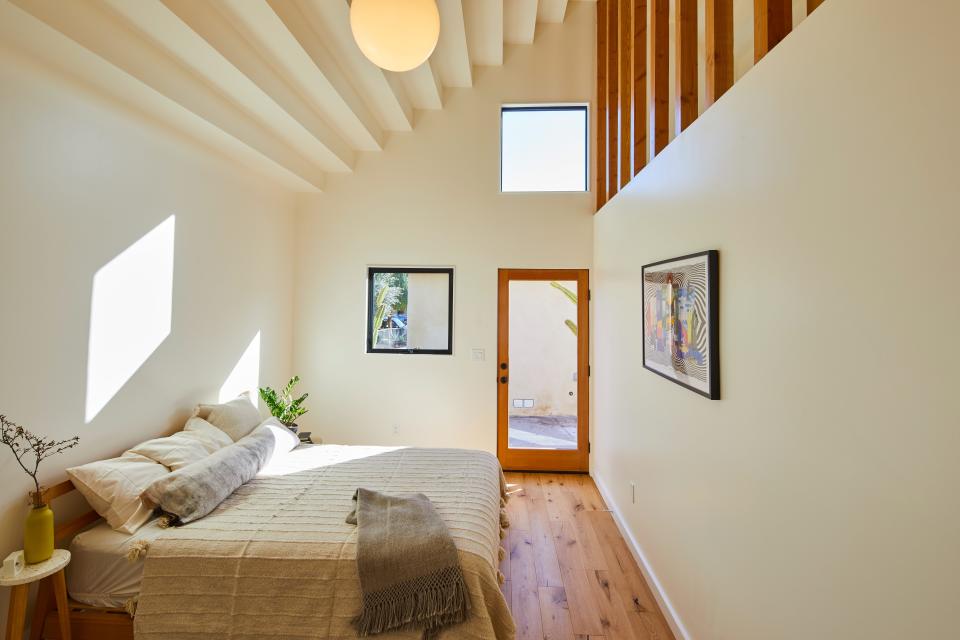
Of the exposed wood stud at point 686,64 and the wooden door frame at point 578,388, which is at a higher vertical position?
the exposed wood stud at point 686,64

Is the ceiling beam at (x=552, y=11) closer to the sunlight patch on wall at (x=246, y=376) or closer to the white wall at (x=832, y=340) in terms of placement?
the white wall at (x=832, y=340)

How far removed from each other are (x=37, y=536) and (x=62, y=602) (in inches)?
12.7

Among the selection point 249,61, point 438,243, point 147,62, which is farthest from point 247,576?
point 438,243

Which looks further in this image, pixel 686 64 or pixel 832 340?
pixel 686 64

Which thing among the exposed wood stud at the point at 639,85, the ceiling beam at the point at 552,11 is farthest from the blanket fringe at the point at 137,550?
the ceiling beam at the point at 552,11

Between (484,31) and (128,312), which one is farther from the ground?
(484,31)

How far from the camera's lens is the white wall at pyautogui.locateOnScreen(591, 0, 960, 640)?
2.88 feet

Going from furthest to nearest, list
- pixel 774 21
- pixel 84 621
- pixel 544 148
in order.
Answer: pixel 544 148
pixel 84 621
pixel 774 21

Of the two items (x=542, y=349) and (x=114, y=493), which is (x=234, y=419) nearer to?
(x=114, y=493)

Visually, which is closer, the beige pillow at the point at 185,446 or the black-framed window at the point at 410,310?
the beige pillow at the point at 185,446

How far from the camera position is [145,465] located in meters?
2.30

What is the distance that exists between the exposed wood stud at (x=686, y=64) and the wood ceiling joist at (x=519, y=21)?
1.93m

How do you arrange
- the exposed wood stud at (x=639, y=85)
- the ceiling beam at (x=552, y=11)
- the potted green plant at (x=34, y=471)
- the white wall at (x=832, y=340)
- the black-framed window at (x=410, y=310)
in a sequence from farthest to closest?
the black-framed window at (x=410, y=310)
the ceiling beam at (x=552, y=11)
the exposed wood stud at (x=639, y=85)
the potted green plant at (x=34, y=471)
the white wall at (x=832, y=340)

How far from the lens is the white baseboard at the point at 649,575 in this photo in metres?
2.12
